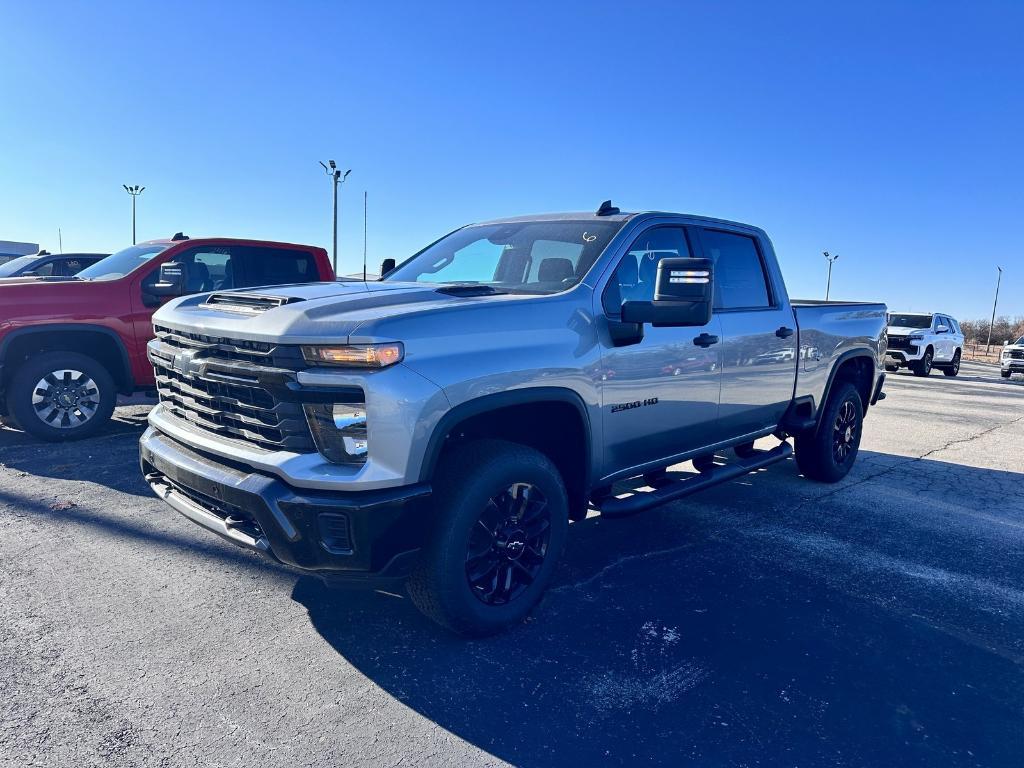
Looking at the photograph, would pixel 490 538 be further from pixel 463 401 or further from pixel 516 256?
pixel 516 256

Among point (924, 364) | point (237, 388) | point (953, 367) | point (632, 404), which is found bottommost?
point (953, 367)

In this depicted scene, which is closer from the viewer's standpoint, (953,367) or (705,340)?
(705,340)

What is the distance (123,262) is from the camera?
723 centimetres

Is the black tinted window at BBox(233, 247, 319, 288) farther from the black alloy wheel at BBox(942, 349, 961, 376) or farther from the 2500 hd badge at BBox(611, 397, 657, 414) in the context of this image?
the black alloy wheel at BBox(942, 349, 961, 376)

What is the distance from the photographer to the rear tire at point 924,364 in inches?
742

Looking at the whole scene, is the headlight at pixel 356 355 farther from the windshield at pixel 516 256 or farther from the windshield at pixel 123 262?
the windshield at pixel 123 262

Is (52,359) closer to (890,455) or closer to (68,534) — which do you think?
(68,534)

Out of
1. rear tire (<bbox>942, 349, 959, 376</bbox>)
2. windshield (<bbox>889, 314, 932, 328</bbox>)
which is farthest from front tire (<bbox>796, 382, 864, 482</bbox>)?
rear tire (<bbox>942, 349, 959, 376</bbox>)

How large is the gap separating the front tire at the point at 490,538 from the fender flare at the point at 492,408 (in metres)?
0.18

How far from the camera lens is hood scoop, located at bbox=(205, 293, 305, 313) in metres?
3.16

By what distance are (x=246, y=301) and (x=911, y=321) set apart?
2052cm

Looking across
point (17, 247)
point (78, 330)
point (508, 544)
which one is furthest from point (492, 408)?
point (17, 247)

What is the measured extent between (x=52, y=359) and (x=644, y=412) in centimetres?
549

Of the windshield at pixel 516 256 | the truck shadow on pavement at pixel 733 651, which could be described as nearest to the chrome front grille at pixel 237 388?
the truck shadow on pavement at pixel 733 651
